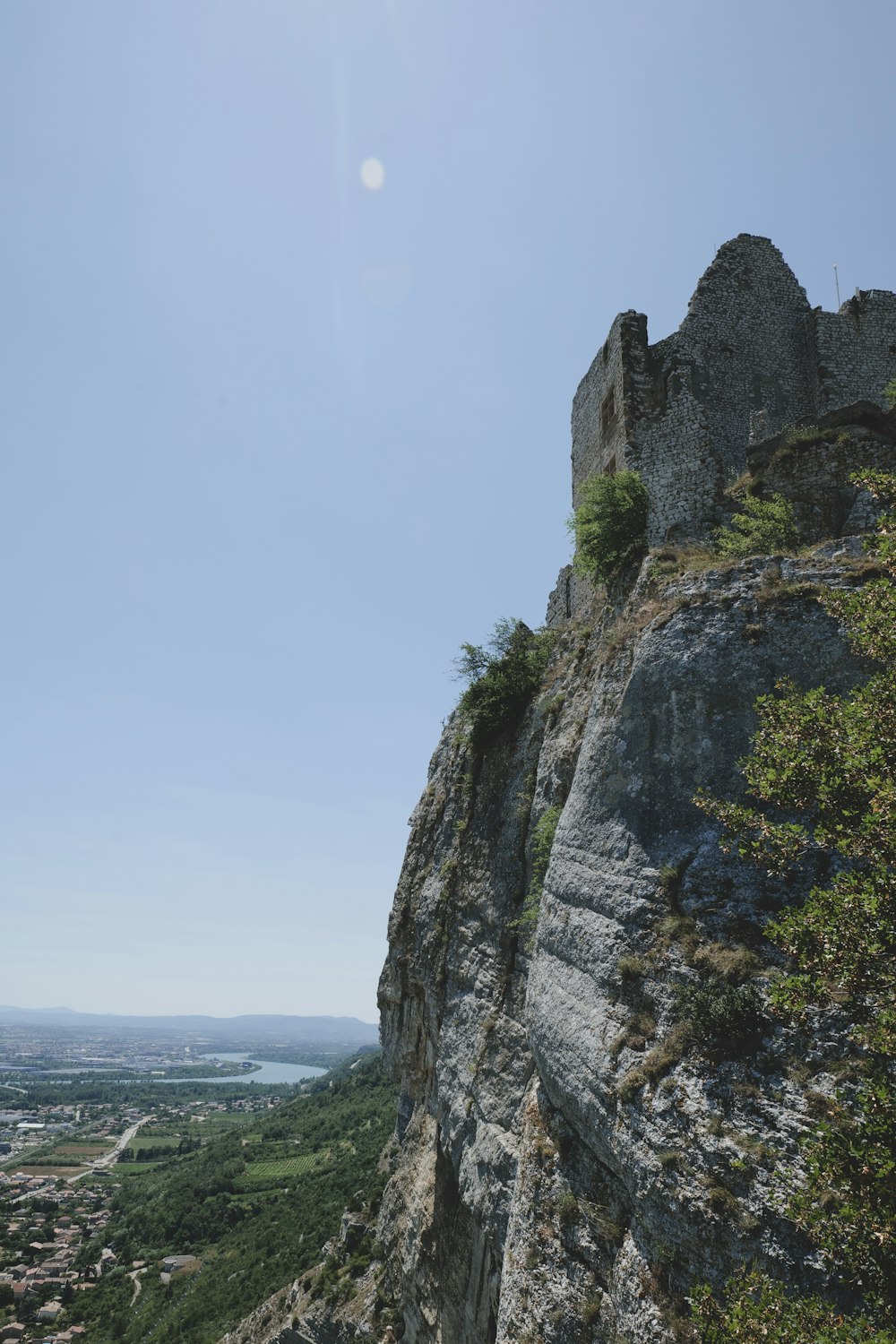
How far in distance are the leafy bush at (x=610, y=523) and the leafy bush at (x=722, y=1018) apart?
8944 millimetres

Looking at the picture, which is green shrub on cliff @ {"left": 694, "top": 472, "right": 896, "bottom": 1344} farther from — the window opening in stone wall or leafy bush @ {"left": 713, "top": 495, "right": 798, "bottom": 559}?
the window opening in stone wall

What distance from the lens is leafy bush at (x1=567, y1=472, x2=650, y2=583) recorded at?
14531 mm

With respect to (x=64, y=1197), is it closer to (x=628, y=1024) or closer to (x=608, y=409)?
(x=628, y=1024)

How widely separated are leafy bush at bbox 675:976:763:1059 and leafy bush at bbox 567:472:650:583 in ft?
29.3

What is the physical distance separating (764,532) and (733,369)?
26.9ft

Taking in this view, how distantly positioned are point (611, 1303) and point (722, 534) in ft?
37.6

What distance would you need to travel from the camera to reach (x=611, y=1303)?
7426mm

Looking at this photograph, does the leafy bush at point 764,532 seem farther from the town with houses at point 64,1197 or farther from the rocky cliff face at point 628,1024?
the town with houses at point 64,1197

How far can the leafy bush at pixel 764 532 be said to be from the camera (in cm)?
1154

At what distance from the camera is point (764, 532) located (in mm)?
11781

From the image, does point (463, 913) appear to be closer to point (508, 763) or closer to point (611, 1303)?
point (508, 763)

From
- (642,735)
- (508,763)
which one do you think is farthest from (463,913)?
(642,735)

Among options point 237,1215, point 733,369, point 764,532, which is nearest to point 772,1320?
point 764,532

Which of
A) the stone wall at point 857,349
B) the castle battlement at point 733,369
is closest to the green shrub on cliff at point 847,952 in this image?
the castle battlement at point 733,369
